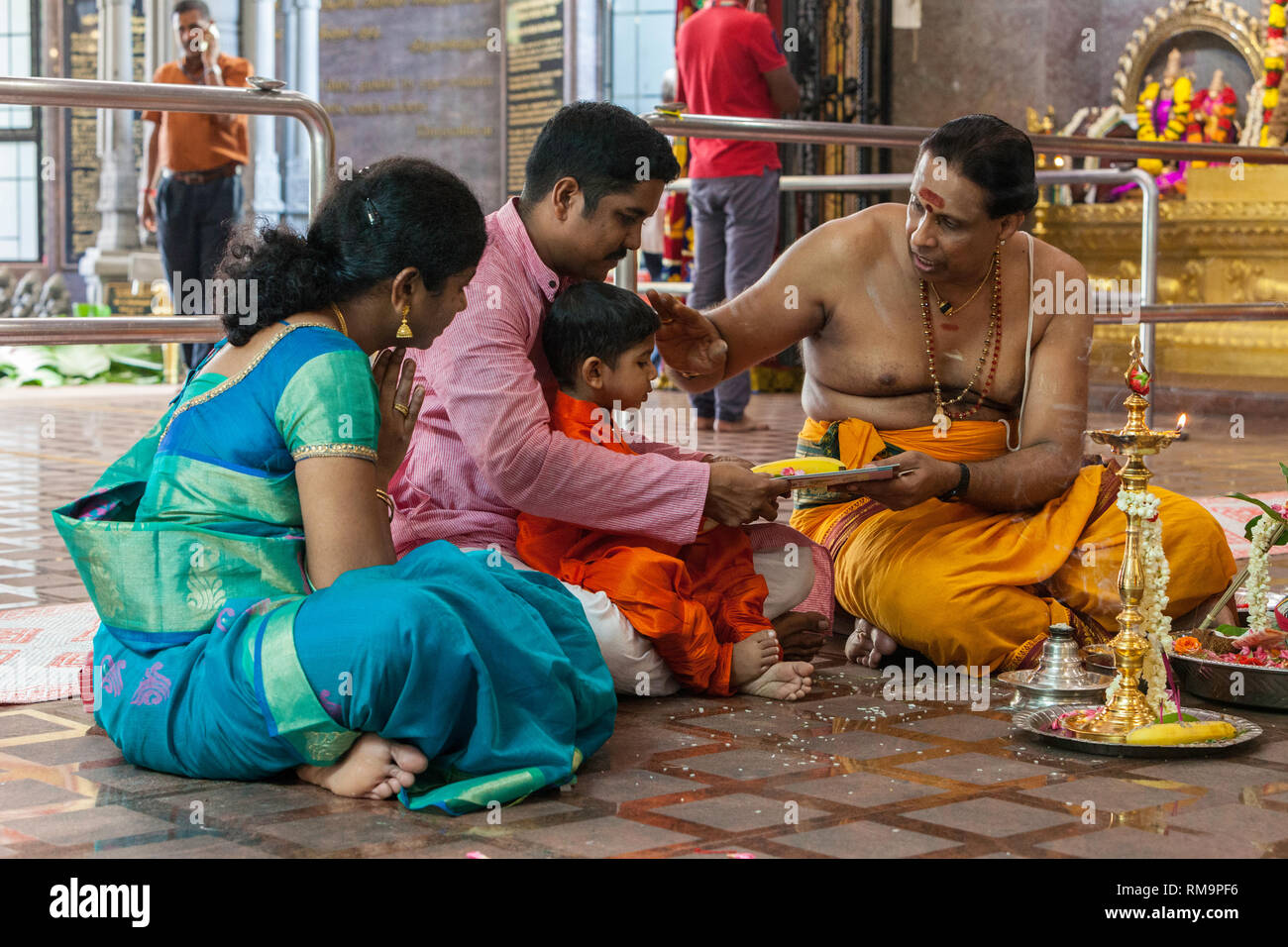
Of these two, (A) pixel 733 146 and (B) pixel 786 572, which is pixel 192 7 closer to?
(A) pixel 733 146

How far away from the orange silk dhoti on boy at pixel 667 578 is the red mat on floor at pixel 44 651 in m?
0.74

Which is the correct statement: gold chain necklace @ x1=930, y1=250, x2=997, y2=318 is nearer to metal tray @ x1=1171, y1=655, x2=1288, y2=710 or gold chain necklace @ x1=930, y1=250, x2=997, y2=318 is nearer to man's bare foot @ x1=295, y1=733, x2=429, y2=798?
metal tray @ x1=1171, y1=655, x2=1288, y2=710

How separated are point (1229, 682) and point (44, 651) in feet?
6.41

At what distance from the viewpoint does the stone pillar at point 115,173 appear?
12.5m

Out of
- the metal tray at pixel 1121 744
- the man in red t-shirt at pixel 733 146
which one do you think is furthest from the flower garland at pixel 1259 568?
the man in red t-shirt at pixel 733 146

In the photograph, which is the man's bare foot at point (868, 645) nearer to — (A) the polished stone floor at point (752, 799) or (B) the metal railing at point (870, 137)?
(A) the polished stone floor at point (752, 799)

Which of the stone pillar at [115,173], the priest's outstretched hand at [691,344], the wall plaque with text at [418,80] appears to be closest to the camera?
the priest's outstretched hand at [691,344]

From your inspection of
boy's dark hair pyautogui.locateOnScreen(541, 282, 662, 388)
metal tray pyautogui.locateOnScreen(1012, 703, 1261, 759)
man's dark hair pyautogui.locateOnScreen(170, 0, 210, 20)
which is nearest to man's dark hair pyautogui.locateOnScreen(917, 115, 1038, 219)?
boy's dark hair pyautogui.locateOnScreen(541, 282, 662, 388)

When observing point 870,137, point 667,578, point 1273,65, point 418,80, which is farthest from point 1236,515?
point 418,80

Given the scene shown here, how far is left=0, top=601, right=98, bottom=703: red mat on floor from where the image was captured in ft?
8.47

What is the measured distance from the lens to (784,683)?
8.42 ft

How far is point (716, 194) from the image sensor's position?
21.3ft

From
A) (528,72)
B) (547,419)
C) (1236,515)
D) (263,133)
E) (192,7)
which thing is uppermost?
(528,72)

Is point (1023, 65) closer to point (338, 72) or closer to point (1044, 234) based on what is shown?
point (1044, 234)
